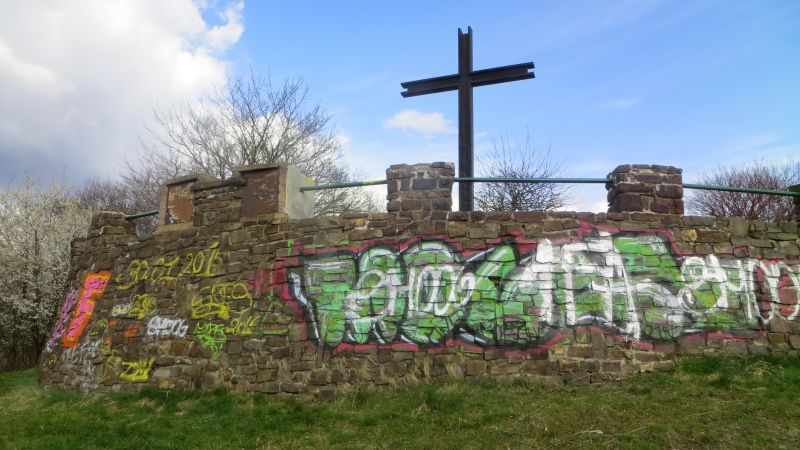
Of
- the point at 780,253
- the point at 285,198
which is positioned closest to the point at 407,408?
the point at 285,198

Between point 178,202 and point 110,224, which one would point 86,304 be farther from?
point 178,202

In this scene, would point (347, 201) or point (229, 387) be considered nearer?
point (229, 387)

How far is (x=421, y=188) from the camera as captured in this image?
6773mm

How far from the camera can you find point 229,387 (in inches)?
269

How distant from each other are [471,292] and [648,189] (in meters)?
2.59

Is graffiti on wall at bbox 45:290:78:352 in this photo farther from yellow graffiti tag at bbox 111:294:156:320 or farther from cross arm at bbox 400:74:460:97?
cross arm at bbox 400:74:460:97

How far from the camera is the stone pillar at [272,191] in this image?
7320mm

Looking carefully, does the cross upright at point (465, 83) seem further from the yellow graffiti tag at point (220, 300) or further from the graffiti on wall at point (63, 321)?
the graffiti on wall at point (63, 321)

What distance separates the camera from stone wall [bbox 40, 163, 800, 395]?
6.17m

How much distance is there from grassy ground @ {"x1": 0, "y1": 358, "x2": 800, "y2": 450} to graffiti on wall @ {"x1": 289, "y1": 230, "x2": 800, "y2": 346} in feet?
1.96

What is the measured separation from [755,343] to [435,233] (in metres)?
4.00

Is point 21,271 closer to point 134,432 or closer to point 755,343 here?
point 134,432

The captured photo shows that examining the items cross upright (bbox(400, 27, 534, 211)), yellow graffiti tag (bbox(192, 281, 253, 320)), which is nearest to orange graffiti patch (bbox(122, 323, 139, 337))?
yellow graffiti tag (bbox(192, 281, 253, 320))

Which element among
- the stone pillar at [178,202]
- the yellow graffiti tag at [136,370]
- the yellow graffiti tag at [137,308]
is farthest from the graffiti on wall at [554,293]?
the stone pillar at [178,202]
